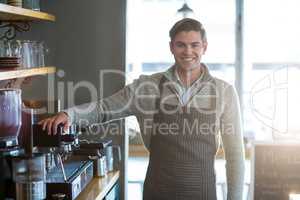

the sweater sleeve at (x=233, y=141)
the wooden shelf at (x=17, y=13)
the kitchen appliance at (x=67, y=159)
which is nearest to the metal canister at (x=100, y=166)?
the kitchen appliance at (x=67, y=159)

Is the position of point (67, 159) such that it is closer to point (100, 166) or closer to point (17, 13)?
point (100, 166)

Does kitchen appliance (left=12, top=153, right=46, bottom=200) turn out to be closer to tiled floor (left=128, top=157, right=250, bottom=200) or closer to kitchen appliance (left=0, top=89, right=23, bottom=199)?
kitchen appliance (left=0, top=89, right=23, bottom=199)

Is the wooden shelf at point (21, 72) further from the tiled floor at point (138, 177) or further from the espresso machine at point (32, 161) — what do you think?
the tiled floor at point (138, 177)

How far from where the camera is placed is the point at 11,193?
194 centimetres

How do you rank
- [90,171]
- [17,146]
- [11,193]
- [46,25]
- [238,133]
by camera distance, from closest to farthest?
[11,193] → [17,146] → [238,133] → [90,171] → [46,25]

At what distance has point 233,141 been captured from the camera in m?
2.30

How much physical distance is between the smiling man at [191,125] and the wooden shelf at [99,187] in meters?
0.25

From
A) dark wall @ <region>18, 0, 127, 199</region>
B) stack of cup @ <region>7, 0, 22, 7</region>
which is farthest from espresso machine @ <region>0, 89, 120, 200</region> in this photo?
dark wall @ <region>18, 0, 127, 199</region>

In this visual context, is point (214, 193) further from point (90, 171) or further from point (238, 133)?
point (90, 171)

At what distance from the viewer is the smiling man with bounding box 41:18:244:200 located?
2295 millimetres

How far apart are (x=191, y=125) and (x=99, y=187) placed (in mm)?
564

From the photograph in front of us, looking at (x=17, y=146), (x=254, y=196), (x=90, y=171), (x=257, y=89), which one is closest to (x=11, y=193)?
(x=17, y=146)

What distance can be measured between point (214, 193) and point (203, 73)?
0.57m

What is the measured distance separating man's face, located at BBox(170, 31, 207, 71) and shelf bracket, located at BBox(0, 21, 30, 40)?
3.51ft
